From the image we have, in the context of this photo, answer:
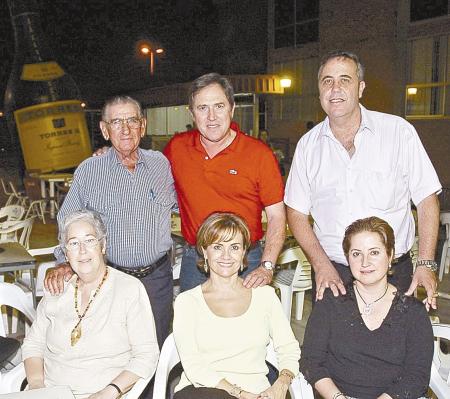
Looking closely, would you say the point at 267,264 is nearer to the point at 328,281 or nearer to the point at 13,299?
the point at 328,281

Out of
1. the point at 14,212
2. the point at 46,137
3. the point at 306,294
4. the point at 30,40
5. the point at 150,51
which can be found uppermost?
the point at 150,51

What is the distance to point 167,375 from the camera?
222cm

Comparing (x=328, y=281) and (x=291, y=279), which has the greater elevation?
(x=328, y=281)

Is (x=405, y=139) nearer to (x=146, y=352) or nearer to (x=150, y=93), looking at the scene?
(x=146, y=352)

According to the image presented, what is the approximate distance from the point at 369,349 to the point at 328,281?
1.00ft

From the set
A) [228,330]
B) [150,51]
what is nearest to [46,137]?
[228,330]

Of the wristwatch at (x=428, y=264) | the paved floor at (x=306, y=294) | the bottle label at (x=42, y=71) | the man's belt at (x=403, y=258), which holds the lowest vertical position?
the paved floor at (x=306, y=294)

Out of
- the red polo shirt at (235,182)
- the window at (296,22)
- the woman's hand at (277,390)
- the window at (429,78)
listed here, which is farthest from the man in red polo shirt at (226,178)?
the window at (296,22)

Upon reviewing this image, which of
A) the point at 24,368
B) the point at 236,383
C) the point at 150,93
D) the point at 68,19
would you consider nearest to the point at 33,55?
the point at 68,19

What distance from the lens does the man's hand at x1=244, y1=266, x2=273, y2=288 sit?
7.14 ft

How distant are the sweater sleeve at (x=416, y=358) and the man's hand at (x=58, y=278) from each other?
134 cm

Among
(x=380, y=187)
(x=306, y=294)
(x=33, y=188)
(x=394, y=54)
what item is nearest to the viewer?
(x=380, y=187)

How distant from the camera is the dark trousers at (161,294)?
255 centimetres

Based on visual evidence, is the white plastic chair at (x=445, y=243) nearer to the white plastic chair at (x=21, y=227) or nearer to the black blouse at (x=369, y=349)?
the black blouse at (x=369, y=349)
